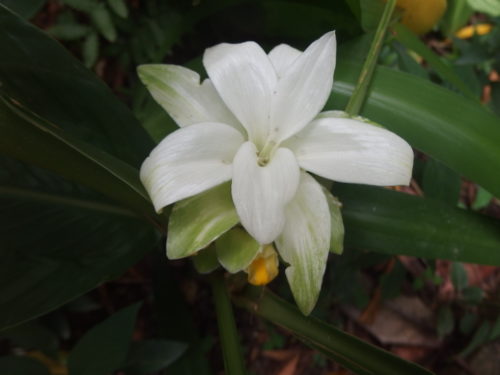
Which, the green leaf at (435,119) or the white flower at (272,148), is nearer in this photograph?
the white flower at (272,148)

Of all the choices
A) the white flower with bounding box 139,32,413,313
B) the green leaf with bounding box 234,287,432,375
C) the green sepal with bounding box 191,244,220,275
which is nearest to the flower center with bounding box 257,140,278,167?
the white flower with bounding box 139,32,413,313

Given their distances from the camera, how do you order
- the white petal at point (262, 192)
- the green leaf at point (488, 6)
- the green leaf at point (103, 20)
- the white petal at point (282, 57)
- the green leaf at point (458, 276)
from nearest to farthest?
the white petal at point (262, 192) < the white petal at point (282, 57) < the green leaf at point (488, 6) < the green leaf at point (103, 20) < the green leaf at point (458, 276)

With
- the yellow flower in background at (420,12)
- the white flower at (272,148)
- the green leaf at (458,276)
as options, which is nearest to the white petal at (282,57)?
the white flower at (272,148)

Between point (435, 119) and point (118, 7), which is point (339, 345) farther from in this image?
point (118, 7)

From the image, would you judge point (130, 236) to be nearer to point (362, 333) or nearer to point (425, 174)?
point (425, 174)

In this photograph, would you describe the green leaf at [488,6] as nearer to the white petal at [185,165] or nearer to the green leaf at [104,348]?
the white petal at [185,165]

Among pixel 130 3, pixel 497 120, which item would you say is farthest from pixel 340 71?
pixel 130 3
